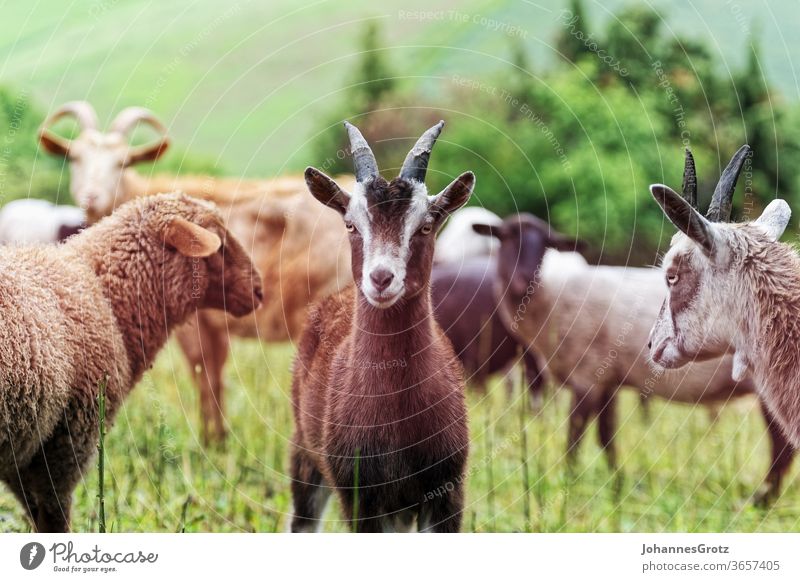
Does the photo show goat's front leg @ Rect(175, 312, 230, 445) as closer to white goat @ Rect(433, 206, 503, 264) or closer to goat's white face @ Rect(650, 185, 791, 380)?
white goat @ Rect(433, 206, 503, 264)

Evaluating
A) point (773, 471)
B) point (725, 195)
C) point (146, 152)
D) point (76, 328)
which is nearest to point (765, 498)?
point (773, 471)

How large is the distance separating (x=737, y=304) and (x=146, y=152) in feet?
10.7

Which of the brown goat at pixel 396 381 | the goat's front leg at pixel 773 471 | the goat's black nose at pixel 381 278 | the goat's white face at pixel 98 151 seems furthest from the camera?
the goat's white face at pixel 98 151

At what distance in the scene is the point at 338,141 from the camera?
468cm

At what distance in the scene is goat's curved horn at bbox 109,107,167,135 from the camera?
5.34 metres

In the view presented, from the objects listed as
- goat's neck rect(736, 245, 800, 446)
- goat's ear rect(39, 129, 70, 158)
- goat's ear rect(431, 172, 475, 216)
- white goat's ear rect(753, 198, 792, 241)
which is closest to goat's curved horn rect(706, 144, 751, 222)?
white goat's ear rect(753, 198, 792, 241)

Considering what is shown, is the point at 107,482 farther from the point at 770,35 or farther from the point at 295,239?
the point at 770,35

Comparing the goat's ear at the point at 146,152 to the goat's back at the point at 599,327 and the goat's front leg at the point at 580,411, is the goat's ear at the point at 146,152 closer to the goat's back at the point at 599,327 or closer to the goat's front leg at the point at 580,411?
the goat's back at the point at 599,327

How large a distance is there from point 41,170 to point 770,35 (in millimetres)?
3559

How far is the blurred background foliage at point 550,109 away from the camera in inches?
187

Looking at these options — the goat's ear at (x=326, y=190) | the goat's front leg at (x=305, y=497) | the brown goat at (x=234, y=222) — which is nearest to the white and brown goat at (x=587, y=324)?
the brown goat at (x=234, y=222)

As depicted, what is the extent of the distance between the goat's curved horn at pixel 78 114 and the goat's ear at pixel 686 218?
2926mm

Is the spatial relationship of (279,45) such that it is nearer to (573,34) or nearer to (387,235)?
(573,34)
